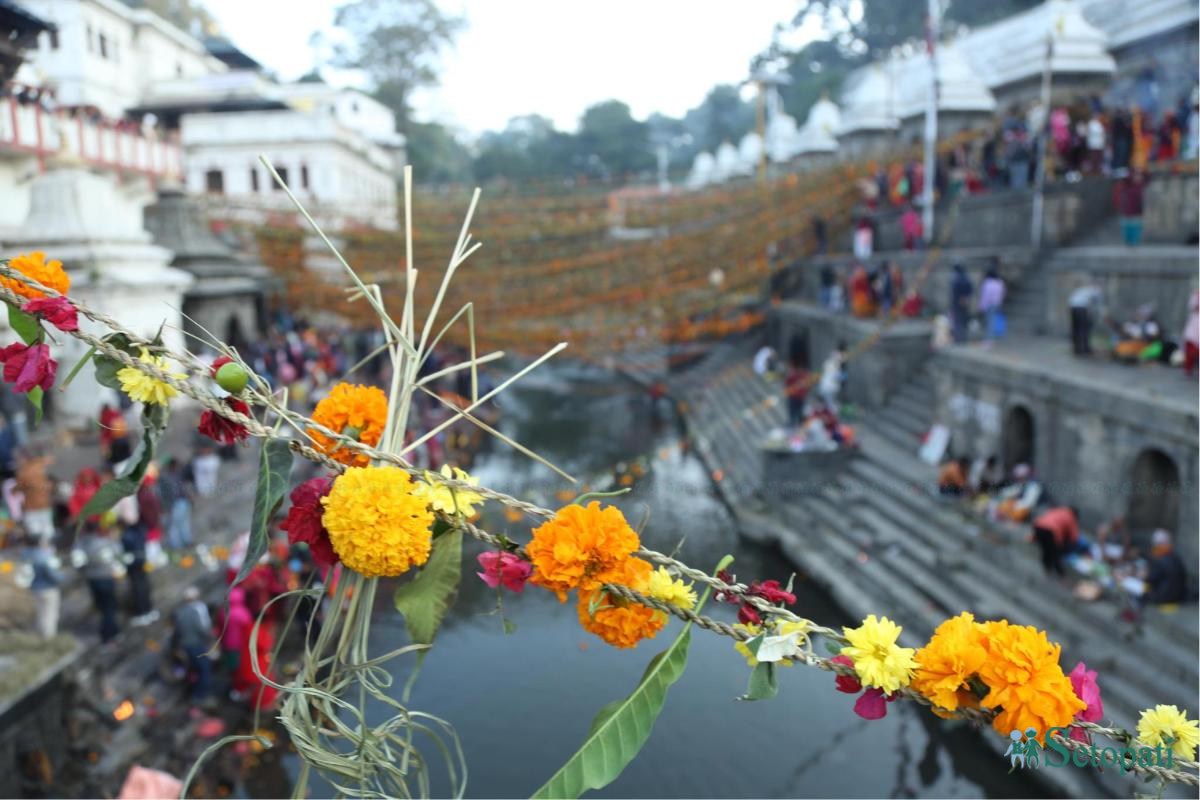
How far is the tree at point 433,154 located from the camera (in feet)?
129

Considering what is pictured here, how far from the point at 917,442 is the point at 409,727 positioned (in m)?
11.5

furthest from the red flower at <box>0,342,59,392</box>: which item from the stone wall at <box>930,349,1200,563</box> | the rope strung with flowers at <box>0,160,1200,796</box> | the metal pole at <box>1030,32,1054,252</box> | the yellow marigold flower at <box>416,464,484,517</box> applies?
the metal pole at <box>1030,32,1054,252</box>

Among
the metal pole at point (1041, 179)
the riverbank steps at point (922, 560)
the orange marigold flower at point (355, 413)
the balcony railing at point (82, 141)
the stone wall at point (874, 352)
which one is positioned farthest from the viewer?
the stone wall at point (874, 352)

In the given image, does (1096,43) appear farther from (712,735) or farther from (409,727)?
(409,727)

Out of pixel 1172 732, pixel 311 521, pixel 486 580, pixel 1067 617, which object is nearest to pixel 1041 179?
pixel 1067 617

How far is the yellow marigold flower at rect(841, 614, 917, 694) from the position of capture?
5.68 ft

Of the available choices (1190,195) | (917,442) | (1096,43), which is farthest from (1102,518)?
(1096,43)

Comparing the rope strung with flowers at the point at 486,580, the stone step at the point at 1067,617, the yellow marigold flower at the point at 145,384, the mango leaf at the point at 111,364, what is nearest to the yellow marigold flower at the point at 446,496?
the rope strung with flowers at the point at 486,580

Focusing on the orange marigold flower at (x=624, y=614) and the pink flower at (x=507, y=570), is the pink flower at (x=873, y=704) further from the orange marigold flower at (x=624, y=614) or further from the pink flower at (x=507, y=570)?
the pink flower at (x=507, y=570)

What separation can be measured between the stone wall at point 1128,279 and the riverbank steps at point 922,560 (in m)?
2.20

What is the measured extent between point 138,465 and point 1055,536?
7.92 m

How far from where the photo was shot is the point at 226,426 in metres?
1.91

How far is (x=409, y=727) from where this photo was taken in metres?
1.94

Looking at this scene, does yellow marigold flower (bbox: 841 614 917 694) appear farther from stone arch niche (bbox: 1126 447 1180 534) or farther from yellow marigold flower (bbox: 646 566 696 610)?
stone arch niche (bbox: 1126 447 1180 534)
